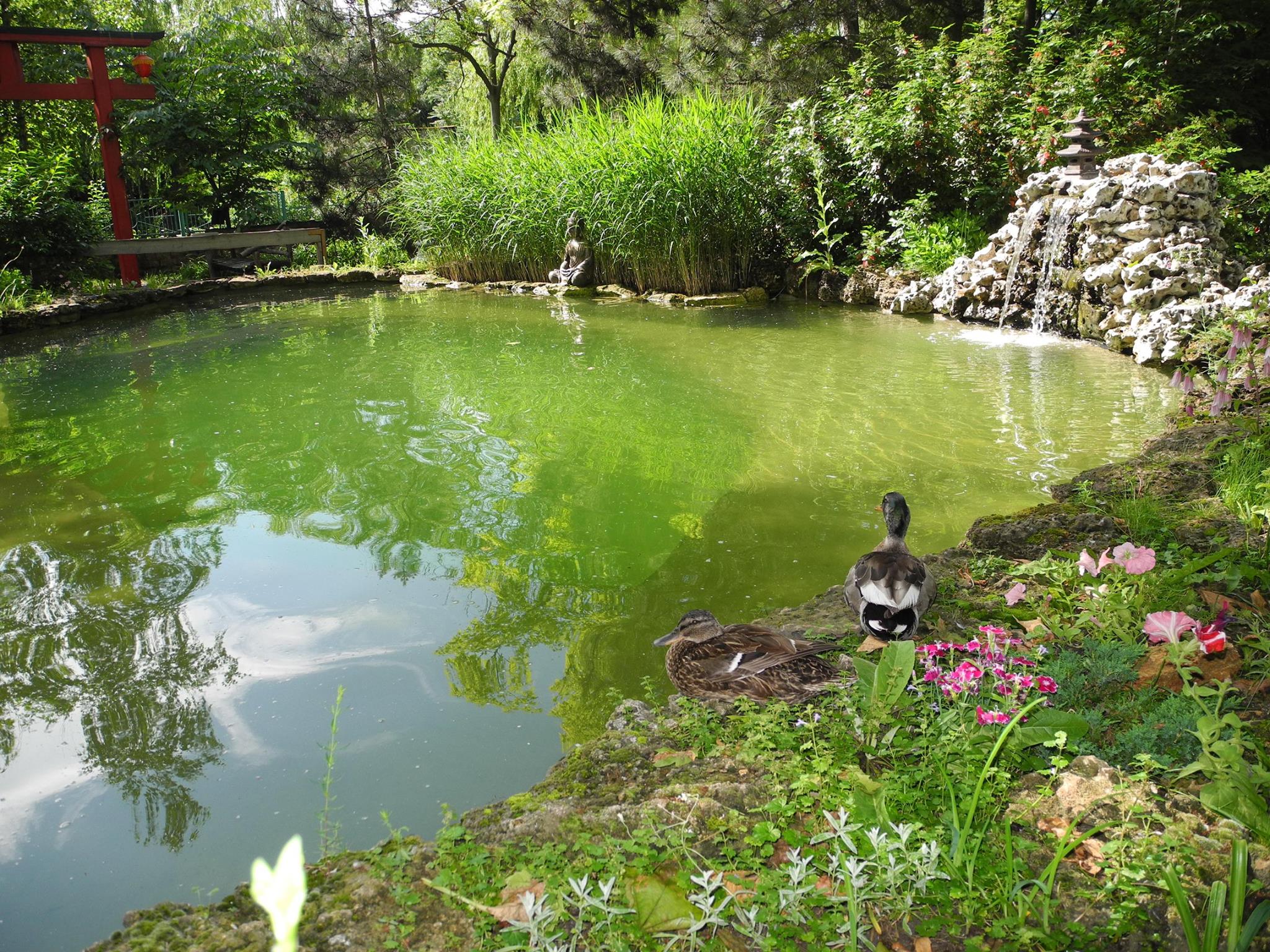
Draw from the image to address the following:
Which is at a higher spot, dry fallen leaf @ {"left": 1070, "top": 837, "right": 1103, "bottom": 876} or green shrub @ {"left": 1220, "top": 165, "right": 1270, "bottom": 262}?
green shrub @ {"left": 1220, "top": 165, "right": 1270, "bottom": 262}

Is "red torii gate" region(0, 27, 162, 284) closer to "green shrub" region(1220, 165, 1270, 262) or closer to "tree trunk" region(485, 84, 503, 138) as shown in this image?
"tree trunk" region(485, 84, 503, 138)

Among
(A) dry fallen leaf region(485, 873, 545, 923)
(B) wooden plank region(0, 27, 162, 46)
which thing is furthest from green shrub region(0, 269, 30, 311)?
(A) dry fallen leaf region(485, 873, 545, 923)

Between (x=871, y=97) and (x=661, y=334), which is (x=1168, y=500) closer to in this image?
(x=661, y=334)

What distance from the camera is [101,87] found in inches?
524

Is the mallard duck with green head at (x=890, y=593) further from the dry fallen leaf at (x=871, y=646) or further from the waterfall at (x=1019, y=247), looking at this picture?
the waterfall at (x=1019, y=247)

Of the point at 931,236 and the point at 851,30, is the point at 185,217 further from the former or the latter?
the point at 931,236

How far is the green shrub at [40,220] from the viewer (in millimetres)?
11727

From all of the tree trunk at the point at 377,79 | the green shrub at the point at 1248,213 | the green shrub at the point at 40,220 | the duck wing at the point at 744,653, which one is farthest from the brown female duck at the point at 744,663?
the tree trunk at the point at 377,79

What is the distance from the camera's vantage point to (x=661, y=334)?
970 cm

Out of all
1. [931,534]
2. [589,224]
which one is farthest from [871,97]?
[931,534]

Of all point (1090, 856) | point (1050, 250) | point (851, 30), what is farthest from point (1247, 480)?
point (851, 30)

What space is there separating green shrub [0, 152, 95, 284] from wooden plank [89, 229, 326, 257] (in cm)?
41

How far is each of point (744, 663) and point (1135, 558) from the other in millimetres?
1168

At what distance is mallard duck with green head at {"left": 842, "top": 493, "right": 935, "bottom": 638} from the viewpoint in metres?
2.61
